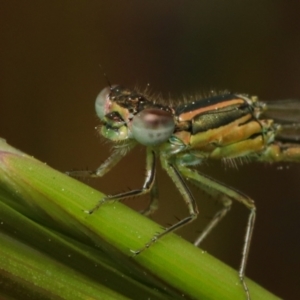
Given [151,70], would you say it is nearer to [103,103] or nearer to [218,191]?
[218,191]

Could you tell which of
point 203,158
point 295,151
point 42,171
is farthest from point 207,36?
point 42,171

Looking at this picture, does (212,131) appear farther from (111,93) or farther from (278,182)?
(278,182)

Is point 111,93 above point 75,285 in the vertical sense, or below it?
above

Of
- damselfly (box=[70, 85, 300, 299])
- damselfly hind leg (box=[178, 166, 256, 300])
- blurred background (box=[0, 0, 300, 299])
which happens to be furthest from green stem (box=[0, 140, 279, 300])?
blurred background (box=[0, 0, 300, 299])

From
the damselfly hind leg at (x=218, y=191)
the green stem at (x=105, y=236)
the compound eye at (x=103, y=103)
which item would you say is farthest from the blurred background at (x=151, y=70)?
the green stem at (x=105, y=236)

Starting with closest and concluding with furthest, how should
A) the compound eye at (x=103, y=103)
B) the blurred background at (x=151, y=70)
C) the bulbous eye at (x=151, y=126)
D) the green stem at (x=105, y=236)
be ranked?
the green stem at (x=105, y=236)
the bulbous eye at (x=151, y=126)
the compound eye at (x=103, y=103)
the blurred background at (x=151, y=70)

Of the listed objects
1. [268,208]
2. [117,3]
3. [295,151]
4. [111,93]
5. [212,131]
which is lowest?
[268,208]

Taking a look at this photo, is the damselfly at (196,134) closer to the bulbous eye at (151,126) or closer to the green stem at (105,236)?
the bulbous eye at (151,126)

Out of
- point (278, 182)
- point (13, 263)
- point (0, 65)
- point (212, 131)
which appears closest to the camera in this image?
point (13, 263)
